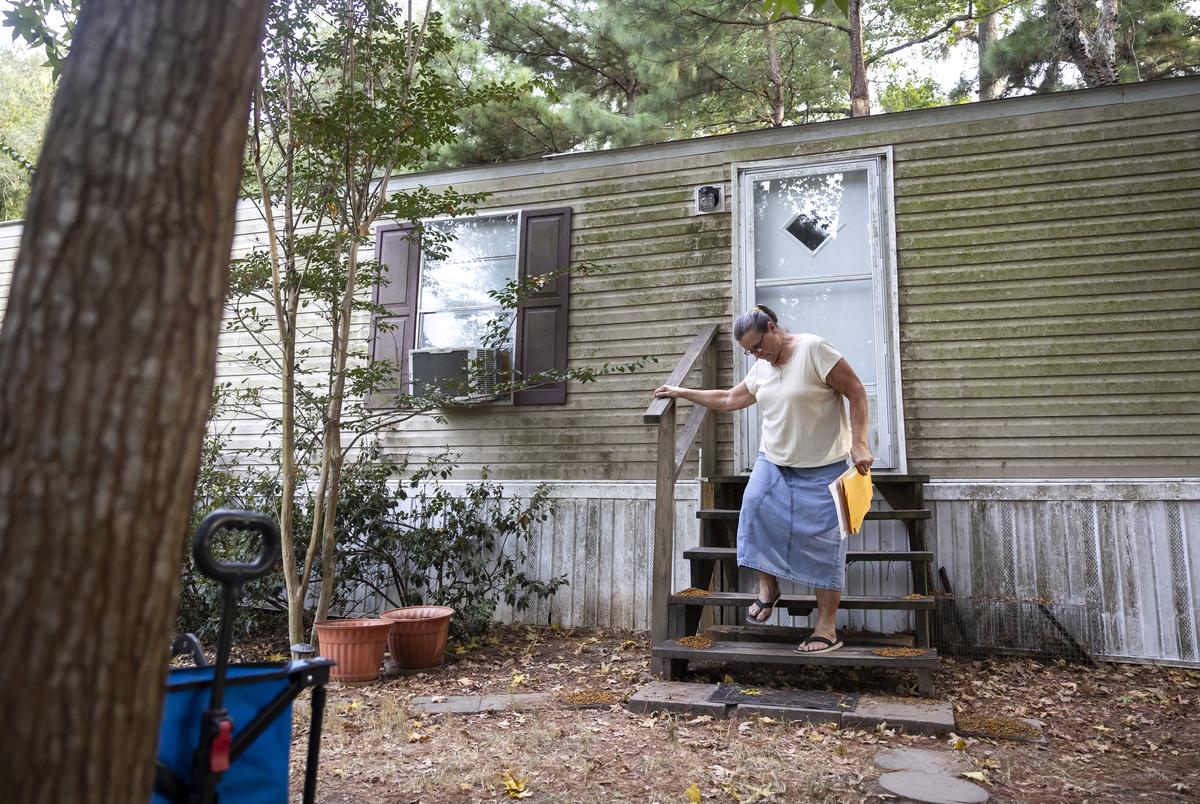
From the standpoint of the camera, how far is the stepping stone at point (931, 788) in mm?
2834

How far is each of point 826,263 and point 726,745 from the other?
3628 millimetres

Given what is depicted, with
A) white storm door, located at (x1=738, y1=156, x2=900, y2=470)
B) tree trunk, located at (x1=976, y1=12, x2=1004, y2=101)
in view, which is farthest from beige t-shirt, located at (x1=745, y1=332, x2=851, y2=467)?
tree trunk, located at (x1=976, y1=12, x2=1004, y2=101)

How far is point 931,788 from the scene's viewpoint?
9.60ft

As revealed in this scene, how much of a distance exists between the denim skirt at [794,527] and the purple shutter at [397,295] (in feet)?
10.7

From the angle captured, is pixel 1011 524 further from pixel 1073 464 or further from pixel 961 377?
pixel 961 377

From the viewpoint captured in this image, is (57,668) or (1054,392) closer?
(57,668)

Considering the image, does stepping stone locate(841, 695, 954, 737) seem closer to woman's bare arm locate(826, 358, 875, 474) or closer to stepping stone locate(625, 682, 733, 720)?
stepping stone locate(625, 682, 733, 720)

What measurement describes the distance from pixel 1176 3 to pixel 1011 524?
10062 mm

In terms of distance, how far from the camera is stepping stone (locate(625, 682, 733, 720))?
3895mm

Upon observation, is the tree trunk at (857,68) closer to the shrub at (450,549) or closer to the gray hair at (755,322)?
the shrub at (450,549)

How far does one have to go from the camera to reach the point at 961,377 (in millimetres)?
5625

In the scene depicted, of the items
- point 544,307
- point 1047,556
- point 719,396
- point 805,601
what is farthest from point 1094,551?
point 544,307

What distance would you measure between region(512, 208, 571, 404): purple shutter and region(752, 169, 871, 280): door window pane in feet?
4.66

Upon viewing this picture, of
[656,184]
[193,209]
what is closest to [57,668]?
[193,209]
